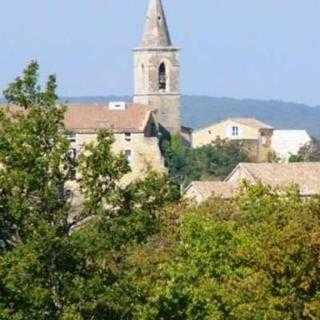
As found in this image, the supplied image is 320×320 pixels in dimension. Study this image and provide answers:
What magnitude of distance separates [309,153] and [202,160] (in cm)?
844

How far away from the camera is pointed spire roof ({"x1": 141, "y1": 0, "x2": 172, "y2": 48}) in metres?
123

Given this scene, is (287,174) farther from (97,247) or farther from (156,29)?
(156,29)

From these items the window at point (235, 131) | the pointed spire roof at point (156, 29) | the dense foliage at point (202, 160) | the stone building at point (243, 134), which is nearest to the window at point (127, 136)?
the dense foliage at point (202, 160)

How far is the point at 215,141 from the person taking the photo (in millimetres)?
120500

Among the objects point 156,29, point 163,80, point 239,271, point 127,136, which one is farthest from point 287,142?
point 239,271

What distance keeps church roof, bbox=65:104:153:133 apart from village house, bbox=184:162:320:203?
26.6m

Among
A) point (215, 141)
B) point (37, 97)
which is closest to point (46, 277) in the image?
point (37, 97)

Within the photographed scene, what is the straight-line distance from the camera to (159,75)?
121062mm

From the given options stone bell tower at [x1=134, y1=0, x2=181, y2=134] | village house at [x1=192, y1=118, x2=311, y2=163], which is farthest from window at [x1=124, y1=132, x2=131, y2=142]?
village house at [x1=192, y1=118, x2=311, y2=163]

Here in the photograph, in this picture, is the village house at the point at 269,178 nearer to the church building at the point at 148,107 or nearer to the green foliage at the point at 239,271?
the church building at the point at 148,107

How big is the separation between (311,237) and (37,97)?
460 centimetres

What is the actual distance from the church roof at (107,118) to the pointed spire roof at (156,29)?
17.1 meters

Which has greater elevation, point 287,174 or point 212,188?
point 287,174

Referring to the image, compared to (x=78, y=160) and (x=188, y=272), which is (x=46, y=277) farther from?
(x=188, y=272)
